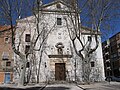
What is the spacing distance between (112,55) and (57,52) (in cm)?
2884

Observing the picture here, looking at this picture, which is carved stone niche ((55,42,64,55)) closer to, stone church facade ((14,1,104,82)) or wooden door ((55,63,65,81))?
stone church facade ((14,1,104,82))

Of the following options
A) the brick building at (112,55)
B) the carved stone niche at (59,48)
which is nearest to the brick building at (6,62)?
the carved stone niche at (59,48)

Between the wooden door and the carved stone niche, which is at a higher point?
the carved stone niche

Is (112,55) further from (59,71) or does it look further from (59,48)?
(59,48)

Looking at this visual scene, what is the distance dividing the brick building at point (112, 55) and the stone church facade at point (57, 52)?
66.1 ft

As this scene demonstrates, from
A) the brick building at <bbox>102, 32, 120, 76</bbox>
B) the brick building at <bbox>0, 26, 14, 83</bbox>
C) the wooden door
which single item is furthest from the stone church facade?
the brick building at <bbox>102, 32, 120, 76</bbox>

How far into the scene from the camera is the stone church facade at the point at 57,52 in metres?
28.9

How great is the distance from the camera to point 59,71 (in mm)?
29766

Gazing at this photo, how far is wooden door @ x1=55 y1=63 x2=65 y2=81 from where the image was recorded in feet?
95.8

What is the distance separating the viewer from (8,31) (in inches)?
1328

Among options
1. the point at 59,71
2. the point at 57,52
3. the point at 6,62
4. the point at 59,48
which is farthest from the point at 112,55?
the point at 6,62

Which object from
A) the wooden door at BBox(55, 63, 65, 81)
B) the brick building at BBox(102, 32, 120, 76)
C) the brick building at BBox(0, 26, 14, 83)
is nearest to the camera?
the wooden door at BBox(55, 63, 65, 81)

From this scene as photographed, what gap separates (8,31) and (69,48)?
11.9 metres

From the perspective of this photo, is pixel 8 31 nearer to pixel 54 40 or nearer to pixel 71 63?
pixel 54 40
